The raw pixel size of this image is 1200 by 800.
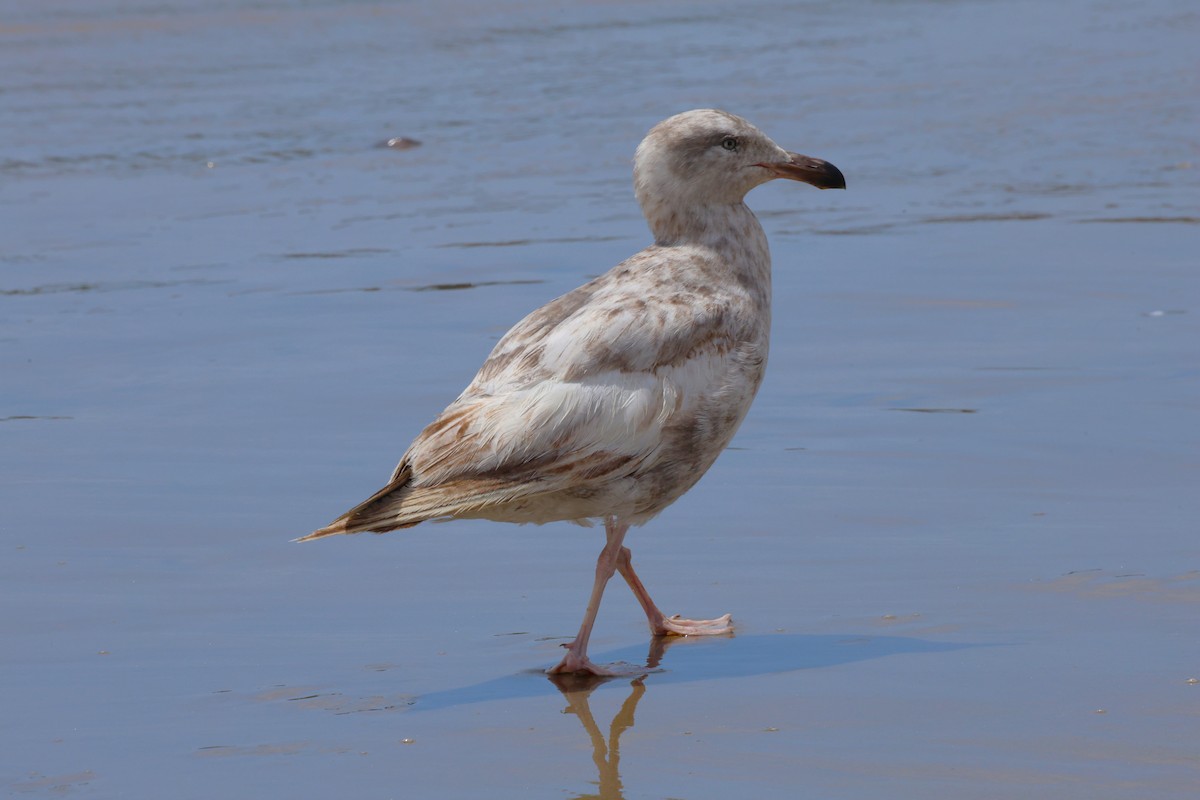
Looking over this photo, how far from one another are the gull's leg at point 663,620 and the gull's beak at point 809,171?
137cm

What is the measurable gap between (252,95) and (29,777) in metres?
12.1

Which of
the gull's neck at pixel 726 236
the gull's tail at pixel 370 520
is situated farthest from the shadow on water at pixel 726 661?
the gull's neck at pixel 726 236

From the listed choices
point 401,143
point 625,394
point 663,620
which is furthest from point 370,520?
point 401,143

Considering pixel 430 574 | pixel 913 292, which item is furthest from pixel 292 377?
pixel 913 292

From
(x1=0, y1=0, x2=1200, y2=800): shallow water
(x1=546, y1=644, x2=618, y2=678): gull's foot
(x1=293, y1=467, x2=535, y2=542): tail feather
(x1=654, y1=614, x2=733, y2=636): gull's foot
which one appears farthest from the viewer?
(x1=654, y1=614, x2=733, y2=636): gull's foot

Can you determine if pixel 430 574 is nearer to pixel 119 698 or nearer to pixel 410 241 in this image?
pixel 119 698

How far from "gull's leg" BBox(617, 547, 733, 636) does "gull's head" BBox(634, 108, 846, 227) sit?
1.14 m

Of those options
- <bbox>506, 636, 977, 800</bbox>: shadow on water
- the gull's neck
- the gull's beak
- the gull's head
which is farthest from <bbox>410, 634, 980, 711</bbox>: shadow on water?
the gull's beak

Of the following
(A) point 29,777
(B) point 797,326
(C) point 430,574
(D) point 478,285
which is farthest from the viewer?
(D) point 478,285

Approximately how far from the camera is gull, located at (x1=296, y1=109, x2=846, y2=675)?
4.93 metres

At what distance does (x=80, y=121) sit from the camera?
14.6 metres

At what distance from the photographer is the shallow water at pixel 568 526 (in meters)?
4.52

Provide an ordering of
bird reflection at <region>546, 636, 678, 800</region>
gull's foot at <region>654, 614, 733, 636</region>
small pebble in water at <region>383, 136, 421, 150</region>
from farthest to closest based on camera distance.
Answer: small pebble in water at <region>383, 136, 421, 150</region> → gull's foot at <region>654, 614, 733, 636</region> → bird reflection at <region>546, 636, 678, 800</region>

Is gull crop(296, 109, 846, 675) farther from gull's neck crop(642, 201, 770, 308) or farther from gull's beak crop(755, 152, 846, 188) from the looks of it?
gull's beak crop(755, 152, 846, 188)
